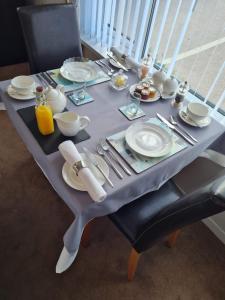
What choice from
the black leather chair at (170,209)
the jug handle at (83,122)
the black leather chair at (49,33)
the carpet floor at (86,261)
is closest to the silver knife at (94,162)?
the jug handle at (83,122)

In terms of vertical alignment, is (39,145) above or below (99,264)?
above

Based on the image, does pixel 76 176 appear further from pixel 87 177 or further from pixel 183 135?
pixel 183 135

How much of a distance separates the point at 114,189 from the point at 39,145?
1.20 feet

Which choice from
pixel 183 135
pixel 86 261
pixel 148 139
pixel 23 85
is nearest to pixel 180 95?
pixel 183 135

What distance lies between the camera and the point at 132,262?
120 centimetres

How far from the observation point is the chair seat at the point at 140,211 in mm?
1050

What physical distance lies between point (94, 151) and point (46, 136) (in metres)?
0.22

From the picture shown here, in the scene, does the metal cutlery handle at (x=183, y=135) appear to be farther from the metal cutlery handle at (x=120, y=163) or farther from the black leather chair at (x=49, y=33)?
the black leather chair at (x=49, y=33)

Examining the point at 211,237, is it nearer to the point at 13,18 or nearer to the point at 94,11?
the point at 94,11

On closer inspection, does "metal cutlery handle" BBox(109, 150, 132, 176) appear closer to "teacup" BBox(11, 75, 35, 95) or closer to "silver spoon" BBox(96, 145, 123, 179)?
"silver spoon" BBox(96, 145, 123, 179)

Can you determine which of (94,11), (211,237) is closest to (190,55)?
(94,11)

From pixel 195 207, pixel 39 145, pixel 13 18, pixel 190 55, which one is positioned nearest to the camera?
pixel 195 207

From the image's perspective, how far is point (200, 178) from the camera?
1.58 meters

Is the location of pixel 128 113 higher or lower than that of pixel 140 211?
higher
